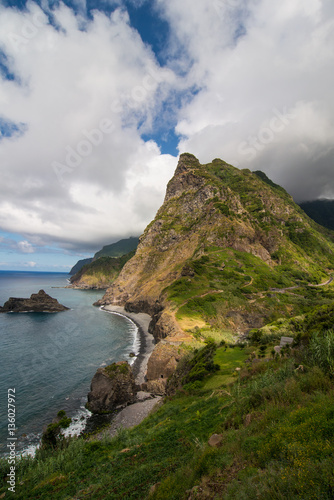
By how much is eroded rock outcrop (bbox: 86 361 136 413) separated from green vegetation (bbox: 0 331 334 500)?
13548 mm

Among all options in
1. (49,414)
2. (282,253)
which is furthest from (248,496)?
(282,253)

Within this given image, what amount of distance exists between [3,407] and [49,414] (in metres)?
7.07

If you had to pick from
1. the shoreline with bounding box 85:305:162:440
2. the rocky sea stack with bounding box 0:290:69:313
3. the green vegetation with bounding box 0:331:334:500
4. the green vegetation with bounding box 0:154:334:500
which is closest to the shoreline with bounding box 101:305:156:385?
the shoreline with bounding box 85:305:162:440

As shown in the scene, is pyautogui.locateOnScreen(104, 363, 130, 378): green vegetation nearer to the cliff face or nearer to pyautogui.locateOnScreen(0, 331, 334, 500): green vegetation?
pyautogui.locateOnScreen(0, 331, 334, 500): green vegetation

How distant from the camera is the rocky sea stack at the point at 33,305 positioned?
107750 millimetres

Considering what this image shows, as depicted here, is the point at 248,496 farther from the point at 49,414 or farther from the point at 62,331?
the point at 62,331

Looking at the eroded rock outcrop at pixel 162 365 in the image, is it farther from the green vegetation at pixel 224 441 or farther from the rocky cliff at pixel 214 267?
the green vegetation at pixel 224 441

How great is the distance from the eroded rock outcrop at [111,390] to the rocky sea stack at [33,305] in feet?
297

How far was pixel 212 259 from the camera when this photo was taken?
355 feet

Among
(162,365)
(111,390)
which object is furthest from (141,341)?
(111,390)

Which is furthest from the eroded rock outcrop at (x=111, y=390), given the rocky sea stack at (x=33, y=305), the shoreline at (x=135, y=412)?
the rocky sea stack at (x=33, y=305)

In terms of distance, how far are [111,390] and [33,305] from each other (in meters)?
96.9

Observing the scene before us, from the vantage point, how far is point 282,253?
141 m

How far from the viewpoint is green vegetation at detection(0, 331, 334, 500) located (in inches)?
235
